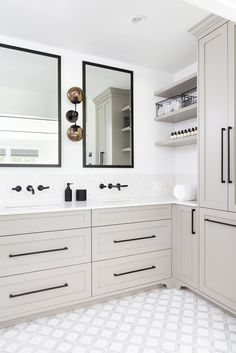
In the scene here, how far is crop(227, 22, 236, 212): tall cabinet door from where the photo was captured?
76.4 inches

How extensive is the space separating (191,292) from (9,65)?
277cm

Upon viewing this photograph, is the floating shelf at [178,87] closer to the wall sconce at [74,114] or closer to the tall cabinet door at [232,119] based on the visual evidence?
the tall cabinet door at [232,119]

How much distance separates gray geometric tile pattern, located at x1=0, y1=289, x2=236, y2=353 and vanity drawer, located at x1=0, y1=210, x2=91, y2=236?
0.72m

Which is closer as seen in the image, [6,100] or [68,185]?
[6,100]

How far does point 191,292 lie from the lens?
97.4 inches

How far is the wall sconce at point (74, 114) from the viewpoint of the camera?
2633mm

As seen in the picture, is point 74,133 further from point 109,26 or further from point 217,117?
point 217,117

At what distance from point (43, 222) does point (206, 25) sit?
6.80 feet

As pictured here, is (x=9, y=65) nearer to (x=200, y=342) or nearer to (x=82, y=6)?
(x=82, y=6)

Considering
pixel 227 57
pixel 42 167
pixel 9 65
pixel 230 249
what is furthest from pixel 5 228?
pixel 227 57

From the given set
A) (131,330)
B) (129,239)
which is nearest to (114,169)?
(129,239)

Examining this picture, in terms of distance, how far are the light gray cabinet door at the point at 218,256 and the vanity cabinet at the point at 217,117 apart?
0.11 meters

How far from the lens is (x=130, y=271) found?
2361mm

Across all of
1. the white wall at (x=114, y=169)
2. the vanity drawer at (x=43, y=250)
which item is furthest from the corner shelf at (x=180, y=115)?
the vanity drawer at (x=43, y=250)
